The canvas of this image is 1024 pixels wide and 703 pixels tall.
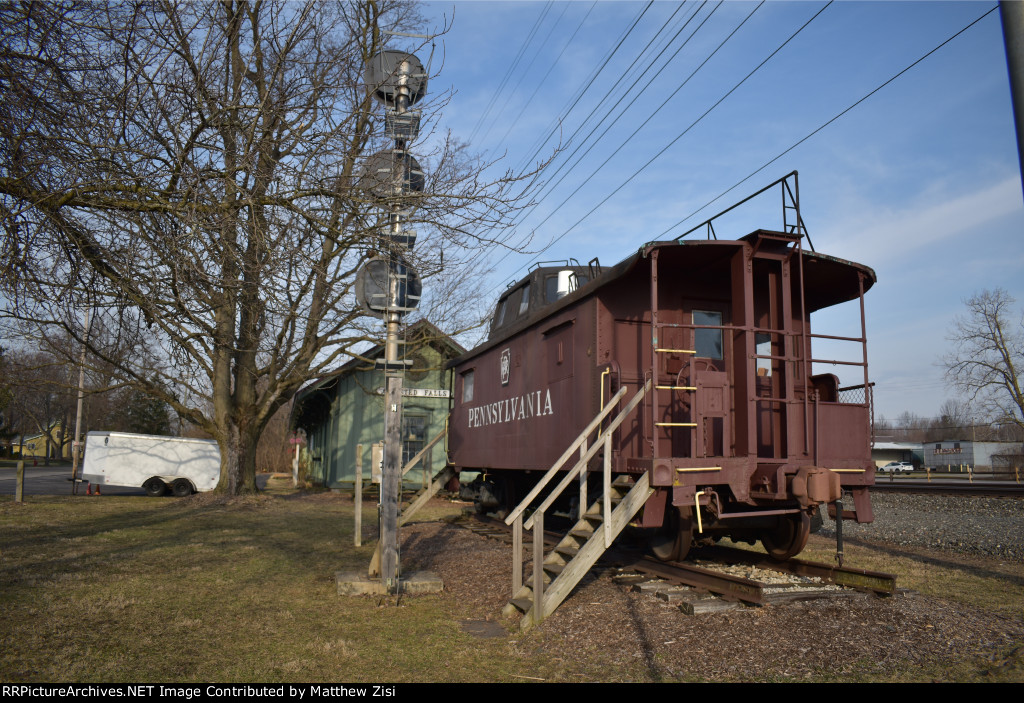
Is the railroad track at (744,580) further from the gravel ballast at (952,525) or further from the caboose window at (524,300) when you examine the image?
the caboose window at (524,300)

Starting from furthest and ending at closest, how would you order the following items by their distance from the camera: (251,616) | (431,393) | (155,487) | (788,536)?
(155,487) → (431,393) → (788,536) → (251,616)

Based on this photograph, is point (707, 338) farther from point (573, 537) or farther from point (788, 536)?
point (573, 537)

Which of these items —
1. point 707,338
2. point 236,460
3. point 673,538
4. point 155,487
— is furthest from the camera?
point 155,487

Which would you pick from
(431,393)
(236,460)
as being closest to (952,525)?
(431,393)

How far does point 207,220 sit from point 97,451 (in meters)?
18.5

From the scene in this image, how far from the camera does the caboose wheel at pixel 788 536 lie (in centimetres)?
820

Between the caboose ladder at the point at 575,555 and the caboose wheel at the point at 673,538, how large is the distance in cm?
99

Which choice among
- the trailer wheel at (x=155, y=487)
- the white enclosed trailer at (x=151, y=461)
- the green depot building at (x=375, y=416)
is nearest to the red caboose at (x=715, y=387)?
the green depot building at (x=375, y=416)

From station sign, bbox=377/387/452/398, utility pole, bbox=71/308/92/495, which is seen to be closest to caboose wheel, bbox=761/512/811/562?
station sign, bbox=377/387/452/398

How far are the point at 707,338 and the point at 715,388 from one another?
5.08ft

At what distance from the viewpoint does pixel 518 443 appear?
37.2 ft

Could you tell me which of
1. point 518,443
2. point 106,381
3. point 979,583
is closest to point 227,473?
point 106,381

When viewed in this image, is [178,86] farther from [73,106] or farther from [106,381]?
[106,381]

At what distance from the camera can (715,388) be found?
7301 millimetres
